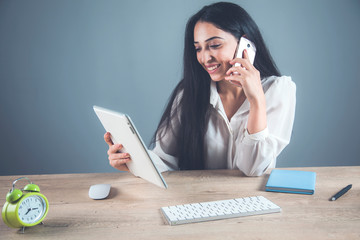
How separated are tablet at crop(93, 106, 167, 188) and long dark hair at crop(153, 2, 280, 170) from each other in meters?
0.48

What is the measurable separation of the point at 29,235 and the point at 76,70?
1.85 m

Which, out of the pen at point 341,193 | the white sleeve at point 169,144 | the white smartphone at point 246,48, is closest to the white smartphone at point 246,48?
the white smartphone at point 246,48

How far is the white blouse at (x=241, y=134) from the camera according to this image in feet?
4.65

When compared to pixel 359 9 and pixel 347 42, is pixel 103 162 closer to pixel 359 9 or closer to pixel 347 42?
pixel 347 42

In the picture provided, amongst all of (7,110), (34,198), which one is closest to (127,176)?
(34,198)

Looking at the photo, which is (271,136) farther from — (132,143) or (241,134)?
(132,143)

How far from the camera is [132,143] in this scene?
1118 mm

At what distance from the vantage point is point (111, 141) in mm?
1383

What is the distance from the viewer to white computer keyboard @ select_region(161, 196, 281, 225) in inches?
37.8

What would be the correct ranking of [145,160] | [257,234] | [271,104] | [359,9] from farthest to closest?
[359,9]
[271,104]
[145,160]
[257,234]

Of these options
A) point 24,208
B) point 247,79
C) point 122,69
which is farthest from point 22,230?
point 122,69

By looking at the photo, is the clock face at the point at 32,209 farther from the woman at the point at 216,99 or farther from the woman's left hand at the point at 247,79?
the woman's left hand at the point at 247,79

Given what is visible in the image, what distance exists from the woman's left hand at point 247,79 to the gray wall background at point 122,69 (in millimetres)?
1094

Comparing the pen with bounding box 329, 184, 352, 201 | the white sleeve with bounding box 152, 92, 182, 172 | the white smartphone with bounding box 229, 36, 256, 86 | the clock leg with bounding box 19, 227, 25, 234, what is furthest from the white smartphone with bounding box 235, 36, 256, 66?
the clock leg with bounding box 19, 227, 25, 234
